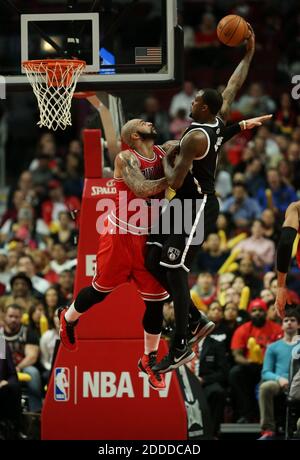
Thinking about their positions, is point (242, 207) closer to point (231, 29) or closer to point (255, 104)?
point (255, 104)

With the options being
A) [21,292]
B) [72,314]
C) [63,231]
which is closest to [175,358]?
[72,314]

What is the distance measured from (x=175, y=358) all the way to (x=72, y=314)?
44.9 inches

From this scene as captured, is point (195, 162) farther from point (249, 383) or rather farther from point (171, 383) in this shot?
point (249, 383)

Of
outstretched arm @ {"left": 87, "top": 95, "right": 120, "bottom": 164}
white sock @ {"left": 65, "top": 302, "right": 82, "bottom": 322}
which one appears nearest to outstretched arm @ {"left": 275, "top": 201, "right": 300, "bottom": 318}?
white sock @ {"left": 65, "top": 302, "right": 82, "bottom": 322}

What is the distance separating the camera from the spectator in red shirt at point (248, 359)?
14516 mm

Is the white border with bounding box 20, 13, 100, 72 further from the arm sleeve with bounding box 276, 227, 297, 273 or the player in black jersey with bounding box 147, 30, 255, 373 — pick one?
the arm sleeve with bounding box 276, 227, 297, 273

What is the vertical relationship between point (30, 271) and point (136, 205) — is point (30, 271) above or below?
below

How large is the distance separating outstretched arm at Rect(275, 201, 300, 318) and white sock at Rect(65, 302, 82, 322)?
1899 millimetres

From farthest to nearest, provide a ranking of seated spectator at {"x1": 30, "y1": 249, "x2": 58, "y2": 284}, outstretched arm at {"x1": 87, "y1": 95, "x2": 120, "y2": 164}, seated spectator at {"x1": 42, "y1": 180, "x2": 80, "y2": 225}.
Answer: seated spectator at {"x1": 42, "y1": 180, "x2": 80, "y2": 225} < seated spectator at {"x1": 30, "y1": 249, "x2": 58, "y2": 284} < outstretched arm at {"x1": 87, "y1": 95, "x2": 120, "y2": 164}

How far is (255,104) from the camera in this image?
2220cm

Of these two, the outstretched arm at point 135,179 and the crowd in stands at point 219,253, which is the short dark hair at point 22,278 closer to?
the crowd in stands at point 219,253

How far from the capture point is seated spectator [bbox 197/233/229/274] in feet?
58.7

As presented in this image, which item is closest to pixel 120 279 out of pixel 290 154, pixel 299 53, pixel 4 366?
pixel 4 366

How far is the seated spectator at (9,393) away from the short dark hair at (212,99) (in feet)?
15.3
